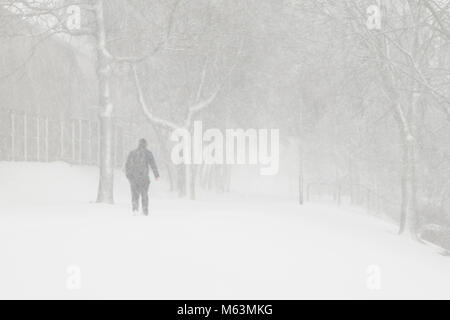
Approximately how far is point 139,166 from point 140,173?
0.19 meters

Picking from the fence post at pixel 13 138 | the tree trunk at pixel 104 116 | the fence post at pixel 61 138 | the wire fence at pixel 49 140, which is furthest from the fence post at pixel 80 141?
the tree trunk at pixel 104 116

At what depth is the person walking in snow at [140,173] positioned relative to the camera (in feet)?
53.1

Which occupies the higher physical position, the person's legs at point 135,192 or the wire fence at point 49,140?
the wire fence at point 49,140

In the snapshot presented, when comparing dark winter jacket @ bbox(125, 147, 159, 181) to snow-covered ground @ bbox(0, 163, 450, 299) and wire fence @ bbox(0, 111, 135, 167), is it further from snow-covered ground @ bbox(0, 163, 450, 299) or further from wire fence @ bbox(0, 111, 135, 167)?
→ wire fence @ bbox(0, 111, 135, 167)

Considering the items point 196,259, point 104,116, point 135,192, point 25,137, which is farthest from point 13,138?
point 196,259

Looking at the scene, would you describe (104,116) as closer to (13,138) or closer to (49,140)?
(13,138)

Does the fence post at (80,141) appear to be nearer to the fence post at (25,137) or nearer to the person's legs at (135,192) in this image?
the fence post at (25,137)

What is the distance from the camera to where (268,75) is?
31.8m

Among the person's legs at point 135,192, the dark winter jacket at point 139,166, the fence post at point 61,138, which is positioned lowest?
the person's legs at point 135,192

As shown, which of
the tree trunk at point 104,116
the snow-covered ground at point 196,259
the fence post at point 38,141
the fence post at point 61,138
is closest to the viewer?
the snow-covered ground at point 196,259

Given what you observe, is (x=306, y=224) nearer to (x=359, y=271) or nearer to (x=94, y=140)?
(x=359, y=271)

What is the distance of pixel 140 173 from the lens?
53.3 feet

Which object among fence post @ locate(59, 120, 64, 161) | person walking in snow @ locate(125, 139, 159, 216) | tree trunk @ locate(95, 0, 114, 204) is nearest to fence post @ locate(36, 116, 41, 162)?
fence post @ locate(59, 120, 64, 161)

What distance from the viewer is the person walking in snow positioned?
1619 centimetres
